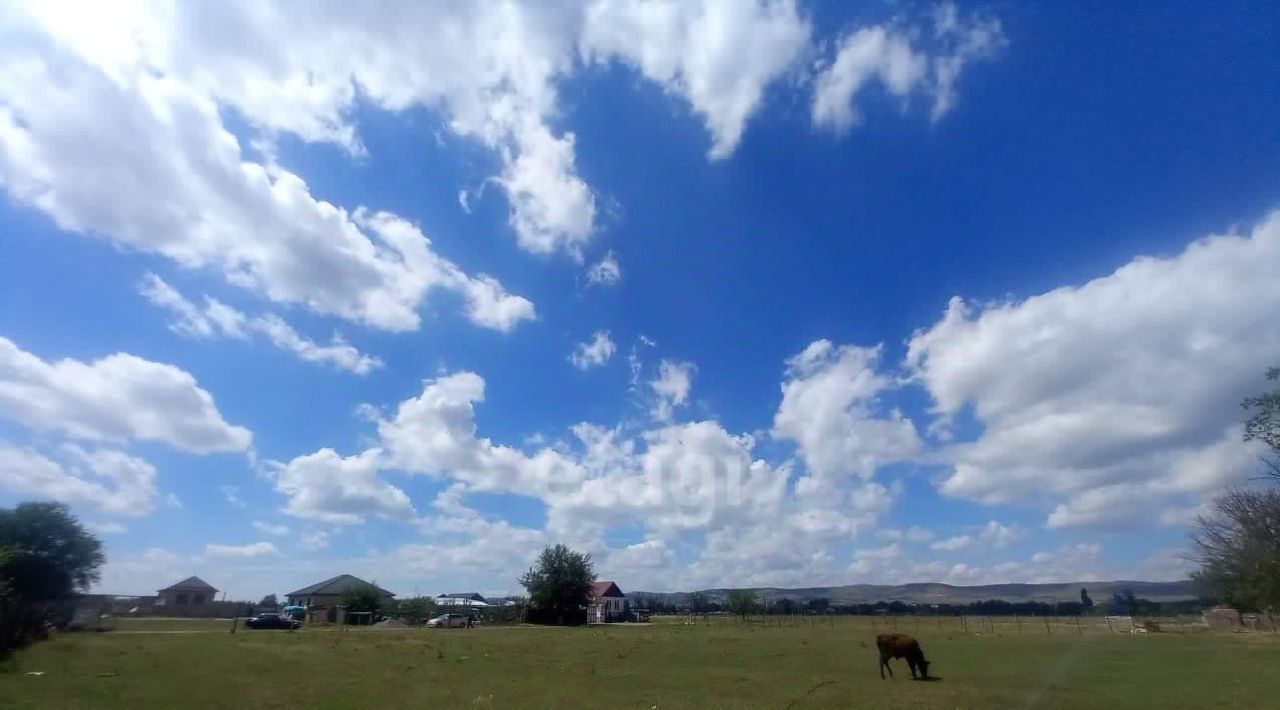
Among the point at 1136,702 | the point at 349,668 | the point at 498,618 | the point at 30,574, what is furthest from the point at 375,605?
the point at 1136,702

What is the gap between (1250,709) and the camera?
18484mm

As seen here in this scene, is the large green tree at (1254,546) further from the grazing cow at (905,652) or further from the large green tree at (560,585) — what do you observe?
the large green tree at (560,585)

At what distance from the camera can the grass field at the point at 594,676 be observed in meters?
19.9

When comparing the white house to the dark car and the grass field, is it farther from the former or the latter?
the grass field

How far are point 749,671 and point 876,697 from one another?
8.23 meters

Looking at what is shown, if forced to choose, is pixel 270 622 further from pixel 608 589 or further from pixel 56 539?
pixel 608 589

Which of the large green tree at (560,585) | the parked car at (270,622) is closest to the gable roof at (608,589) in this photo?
the large green tree at (560,585)

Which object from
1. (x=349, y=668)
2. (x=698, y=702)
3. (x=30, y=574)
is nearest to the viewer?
(x=698, y=702)

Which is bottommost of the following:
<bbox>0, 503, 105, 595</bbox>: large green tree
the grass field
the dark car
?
the grass field

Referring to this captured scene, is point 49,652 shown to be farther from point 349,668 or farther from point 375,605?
point 375,605

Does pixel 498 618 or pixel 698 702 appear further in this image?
pixel 498 618

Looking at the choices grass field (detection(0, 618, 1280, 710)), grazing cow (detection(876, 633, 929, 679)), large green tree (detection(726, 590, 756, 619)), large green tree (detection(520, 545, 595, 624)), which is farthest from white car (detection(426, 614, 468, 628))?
grazing cow (detection(876, 633, 929, 679))

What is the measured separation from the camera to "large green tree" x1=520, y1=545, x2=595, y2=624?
81.7m

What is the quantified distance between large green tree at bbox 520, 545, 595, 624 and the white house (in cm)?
233
